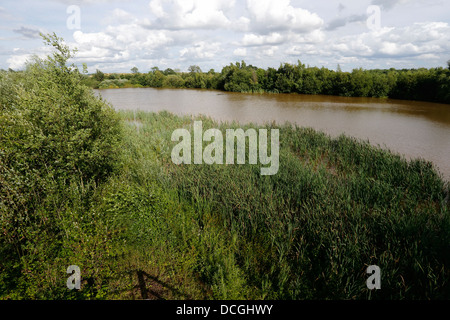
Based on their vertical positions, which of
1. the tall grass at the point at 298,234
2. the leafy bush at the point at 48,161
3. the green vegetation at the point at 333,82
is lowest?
the tall grass at the point at 298,234

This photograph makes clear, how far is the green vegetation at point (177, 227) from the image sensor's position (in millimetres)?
3734

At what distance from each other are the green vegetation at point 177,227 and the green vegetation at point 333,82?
1570 centimetres

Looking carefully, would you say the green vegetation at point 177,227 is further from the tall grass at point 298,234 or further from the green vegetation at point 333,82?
the green vegetation at point 333,82

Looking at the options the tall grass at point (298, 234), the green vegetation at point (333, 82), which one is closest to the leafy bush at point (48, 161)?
the tall grass at point (298, 234)

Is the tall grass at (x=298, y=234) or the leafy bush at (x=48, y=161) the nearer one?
the tall grass at (x=298, y=234)

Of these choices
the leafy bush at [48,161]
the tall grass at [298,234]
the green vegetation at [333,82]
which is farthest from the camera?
the green vegetation at [333,82]

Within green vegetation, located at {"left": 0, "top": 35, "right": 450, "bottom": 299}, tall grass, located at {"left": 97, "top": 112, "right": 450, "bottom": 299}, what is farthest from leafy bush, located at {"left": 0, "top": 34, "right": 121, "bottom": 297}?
tall grass, located at {"left": 97, "top": 112, "right": 450, "bottom": 299}

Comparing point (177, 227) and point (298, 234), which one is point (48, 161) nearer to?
point (177, 227)

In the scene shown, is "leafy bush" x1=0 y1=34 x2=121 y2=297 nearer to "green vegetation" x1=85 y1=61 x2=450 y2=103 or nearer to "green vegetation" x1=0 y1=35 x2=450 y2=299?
"green vegetation" x1=0 y1=35 x2=450 y2=299

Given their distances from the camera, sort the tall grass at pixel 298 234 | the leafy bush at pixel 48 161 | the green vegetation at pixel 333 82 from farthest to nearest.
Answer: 1. the green vegetation at pixel 333 82
2. the leafy bush at pixel 48 161
3. the tall grass at pixel 298 234

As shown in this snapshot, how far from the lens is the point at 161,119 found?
16.4 metres

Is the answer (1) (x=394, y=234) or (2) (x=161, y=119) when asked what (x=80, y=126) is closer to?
(1) (x=394, y=234)

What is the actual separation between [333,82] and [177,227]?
44.4 metres

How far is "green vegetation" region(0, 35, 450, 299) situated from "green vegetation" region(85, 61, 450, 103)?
51.5ft
